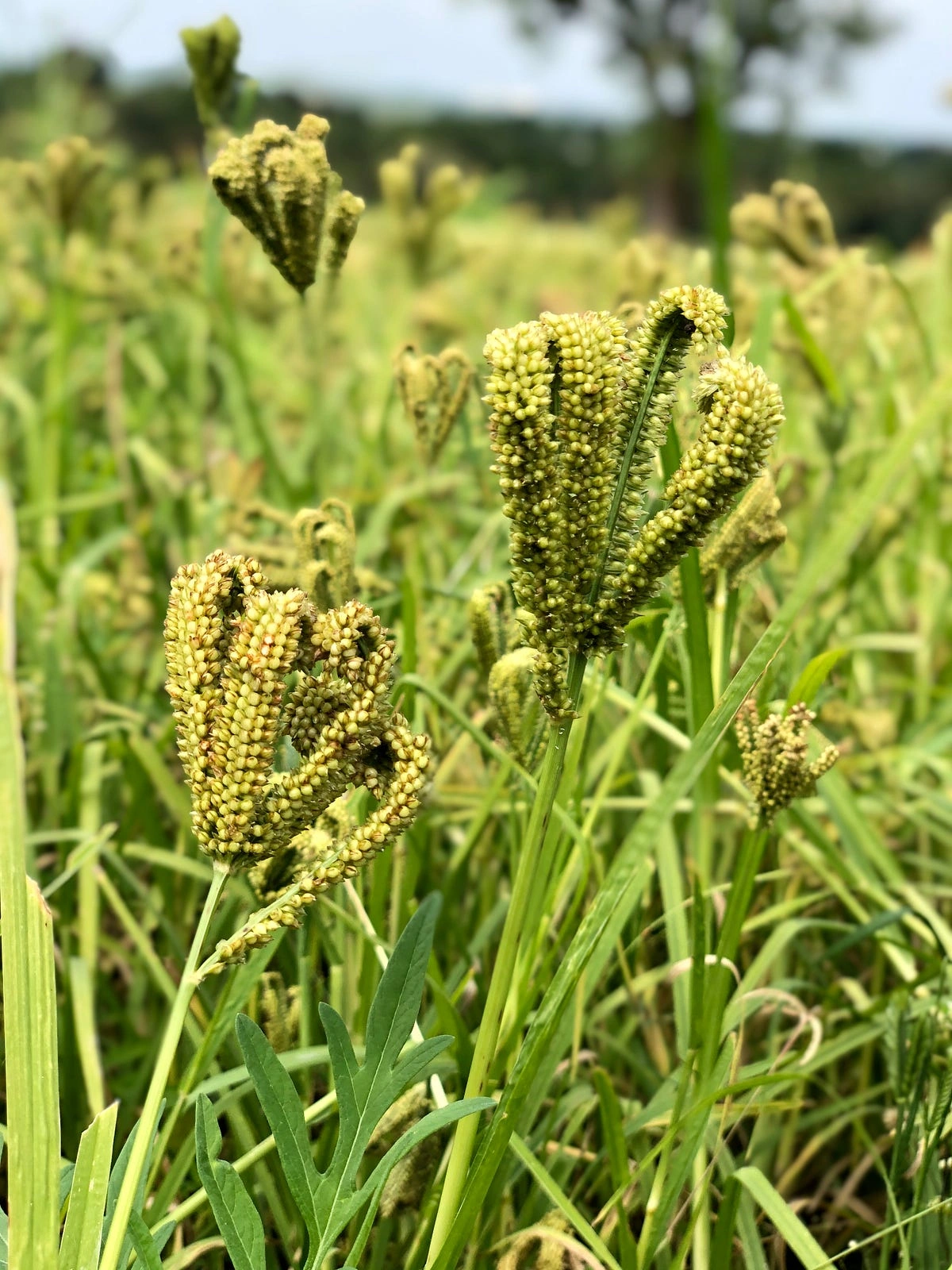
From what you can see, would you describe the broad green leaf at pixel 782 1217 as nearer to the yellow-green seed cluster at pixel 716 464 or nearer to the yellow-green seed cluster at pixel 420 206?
the yellow-green seed cluster at pixel 716 464

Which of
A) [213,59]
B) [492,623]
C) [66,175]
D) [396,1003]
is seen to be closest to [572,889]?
[492,623]

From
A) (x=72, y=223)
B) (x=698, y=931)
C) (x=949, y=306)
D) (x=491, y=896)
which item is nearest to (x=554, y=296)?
(x=949, y=306)

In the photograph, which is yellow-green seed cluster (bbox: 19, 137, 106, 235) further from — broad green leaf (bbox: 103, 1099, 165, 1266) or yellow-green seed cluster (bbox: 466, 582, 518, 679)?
broad green leaf (bbox: 103, 1099, 165, 1266)

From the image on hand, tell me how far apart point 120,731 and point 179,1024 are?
76cm

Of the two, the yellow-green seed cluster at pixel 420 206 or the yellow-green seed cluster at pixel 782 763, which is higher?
Result: the yellow-green seed cluster at pixel 420 206

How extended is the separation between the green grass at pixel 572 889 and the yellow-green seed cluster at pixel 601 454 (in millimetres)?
72

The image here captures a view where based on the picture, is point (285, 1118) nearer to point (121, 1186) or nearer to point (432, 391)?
point (121, 1186)

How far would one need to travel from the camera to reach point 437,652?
122 centimetres

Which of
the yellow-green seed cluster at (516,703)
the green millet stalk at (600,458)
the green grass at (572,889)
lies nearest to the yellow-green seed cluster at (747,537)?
the green grass at (572,889)

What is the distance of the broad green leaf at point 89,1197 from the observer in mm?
502

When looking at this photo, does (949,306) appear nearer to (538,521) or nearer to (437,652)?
(437,652)

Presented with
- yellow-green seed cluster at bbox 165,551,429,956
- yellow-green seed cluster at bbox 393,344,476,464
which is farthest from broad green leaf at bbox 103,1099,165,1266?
yellow-green seed cluster at bbox 393,344,476,464

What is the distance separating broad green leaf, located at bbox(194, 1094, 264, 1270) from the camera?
0.54m

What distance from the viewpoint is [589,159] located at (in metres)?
28.2
